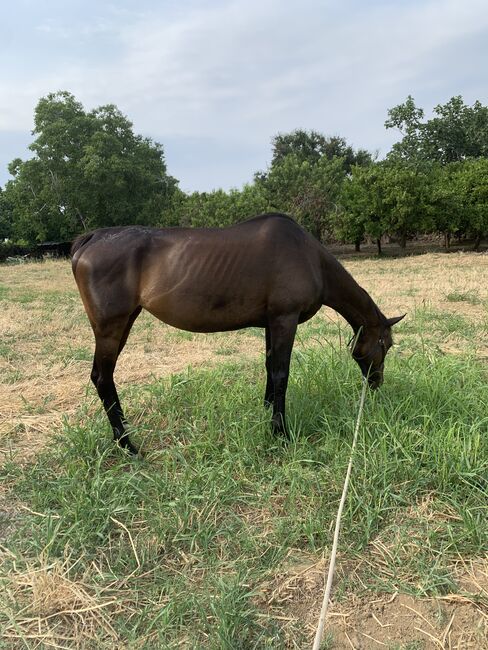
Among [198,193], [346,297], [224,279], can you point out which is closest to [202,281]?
[224,279]

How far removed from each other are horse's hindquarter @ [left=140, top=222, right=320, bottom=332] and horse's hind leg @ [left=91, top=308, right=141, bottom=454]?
0.28 metres

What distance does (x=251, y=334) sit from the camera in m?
8.19

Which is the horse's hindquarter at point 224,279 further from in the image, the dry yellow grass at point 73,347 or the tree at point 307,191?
the tree at point 307,191

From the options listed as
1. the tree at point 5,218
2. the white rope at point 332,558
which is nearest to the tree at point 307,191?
the tree at point 5,218

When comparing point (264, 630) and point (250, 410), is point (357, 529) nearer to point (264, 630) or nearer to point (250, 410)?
point (264, 630)

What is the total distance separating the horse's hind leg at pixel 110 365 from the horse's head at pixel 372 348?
1803mm

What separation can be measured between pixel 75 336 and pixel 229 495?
6024 millimetres

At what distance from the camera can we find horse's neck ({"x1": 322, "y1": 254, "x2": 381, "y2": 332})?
12.4 feet

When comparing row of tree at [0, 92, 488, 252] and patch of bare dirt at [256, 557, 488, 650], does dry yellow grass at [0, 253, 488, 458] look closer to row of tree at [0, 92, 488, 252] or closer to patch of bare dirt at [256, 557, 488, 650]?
patch of bare dirt at [256, 557, 488, 650]

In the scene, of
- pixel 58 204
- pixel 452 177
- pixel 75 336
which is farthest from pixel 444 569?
pixel 58 204

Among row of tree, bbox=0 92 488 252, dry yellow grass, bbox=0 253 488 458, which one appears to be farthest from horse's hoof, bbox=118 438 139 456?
row of tree, bbox=0 92 488 252

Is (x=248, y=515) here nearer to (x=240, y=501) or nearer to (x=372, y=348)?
(x=240, y=501)

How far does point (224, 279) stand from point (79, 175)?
31.7 meters

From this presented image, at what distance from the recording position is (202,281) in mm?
3500
